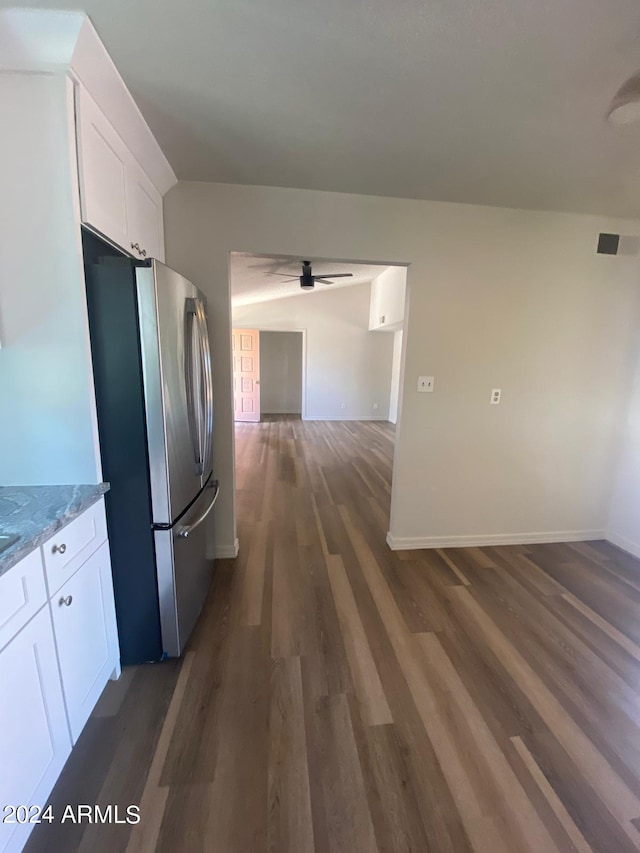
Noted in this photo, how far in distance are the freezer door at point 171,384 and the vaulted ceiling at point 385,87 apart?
678 mm

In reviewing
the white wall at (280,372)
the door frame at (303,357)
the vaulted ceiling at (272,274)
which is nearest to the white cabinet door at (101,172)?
the vaulted ceiling at (272,274)

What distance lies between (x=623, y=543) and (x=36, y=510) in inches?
149

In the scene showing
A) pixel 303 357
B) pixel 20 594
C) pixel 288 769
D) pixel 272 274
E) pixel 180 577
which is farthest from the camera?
pixel 303 357

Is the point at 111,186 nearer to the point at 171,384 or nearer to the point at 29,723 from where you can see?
the point at 171,384

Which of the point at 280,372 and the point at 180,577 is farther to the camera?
the point at 280,372

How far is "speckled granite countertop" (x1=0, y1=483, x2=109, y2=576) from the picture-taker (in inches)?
37.6

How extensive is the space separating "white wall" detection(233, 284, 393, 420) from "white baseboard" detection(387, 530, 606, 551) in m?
5.33

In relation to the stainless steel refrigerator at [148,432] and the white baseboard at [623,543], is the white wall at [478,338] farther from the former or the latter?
the stainless steel refrigerator at [148,432]

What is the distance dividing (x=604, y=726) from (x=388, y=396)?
6934 mm

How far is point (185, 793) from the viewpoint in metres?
1.12

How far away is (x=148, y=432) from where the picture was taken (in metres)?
1.40

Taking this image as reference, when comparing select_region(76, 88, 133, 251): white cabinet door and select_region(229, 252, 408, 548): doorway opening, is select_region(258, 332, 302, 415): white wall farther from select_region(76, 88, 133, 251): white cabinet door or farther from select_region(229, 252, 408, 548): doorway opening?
select_region(76, 88, 133, 251): white cabinet door

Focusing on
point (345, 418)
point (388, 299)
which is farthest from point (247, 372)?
point (388, 299)

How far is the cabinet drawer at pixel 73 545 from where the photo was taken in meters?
1.08
